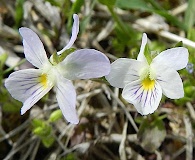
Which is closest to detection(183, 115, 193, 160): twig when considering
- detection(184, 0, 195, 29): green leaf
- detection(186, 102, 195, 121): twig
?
detection(186, 102, 195, 121): twig

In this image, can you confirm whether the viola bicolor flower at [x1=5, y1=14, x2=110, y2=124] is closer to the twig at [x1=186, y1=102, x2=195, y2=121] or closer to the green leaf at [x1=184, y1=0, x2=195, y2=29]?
the twig at [x1=186, y1=102, x2=195, y2=121]

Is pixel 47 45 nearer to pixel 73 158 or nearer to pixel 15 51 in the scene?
pixel 15 51

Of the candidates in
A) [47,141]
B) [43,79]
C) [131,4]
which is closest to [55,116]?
[47,141]

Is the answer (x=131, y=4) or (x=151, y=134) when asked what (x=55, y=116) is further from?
(x=131, y=4)

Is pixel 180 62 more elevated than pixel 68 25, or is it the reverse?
pixel 180 62

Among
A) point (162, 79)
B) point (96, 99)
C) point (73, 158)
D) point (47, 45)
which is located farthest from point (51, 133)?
point (162, 79)

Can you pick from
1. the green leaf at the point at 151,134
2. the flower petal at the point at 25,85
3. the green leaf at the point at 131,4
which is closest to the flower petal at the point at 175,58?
the flower petal at the point at 25,85
